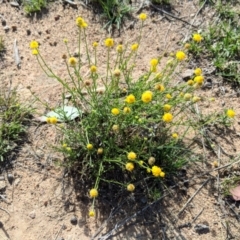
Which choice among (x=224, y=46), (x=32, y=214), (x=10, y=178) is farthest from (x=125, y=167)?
(x=224, y=46)

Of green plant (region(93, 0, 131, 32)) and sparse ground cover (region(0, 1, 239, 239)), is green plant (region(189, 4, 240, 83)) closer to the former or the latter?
sparse ground cover (region(0, 1, 239, 239))

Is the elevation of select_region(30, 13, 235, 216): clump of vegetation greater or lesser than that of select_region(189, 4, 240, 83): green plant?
lesser

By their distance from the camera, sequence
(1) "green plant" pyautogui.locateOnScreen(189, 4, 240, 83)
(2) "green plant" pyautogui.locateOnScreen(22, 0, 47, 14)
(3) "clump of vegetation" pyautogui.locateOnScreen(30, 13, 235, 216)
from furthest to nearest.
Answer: (2) "green plant" pyautogui.locateOnScreen(22, 0, 47, 14) < (1) "green plant" pyautogui.locateOnScreen(189, 4, 240, 83) < (3) "clump of vegetation" pyautogui.locateOnScreen(30, 13, 235, 216)

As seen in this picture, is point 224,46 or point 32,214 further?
point 224,46

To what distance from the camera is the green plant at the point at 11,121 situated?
2.78 metres

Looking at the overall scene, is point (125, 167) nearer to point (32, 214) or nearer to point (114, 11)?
point (32, 214)

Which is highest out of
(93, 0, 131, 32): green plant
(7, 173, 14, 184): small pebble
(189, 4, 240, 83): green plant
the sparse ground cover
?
(93, 0, 131, 32): green plant

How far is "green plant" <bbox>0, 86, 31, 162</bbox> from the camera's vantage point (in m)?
2.78

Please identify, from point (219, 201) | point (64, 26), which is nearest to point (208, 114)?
point (219, 201)

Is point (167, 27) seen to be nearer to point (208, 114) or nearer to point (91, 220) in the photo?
point (208, 114)

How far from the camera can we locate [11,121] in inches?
113

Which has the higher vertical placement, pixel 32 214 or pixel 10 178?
pixel 10 178

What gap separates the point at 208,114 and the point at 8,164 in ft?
4.80

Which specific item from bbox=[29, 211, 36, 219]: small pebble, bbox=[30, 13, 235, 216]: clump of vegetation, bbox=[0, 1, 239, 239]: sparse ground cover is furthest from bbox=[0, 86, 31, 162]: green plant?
bbox=[29, 211, 36, 219]: small pebble
